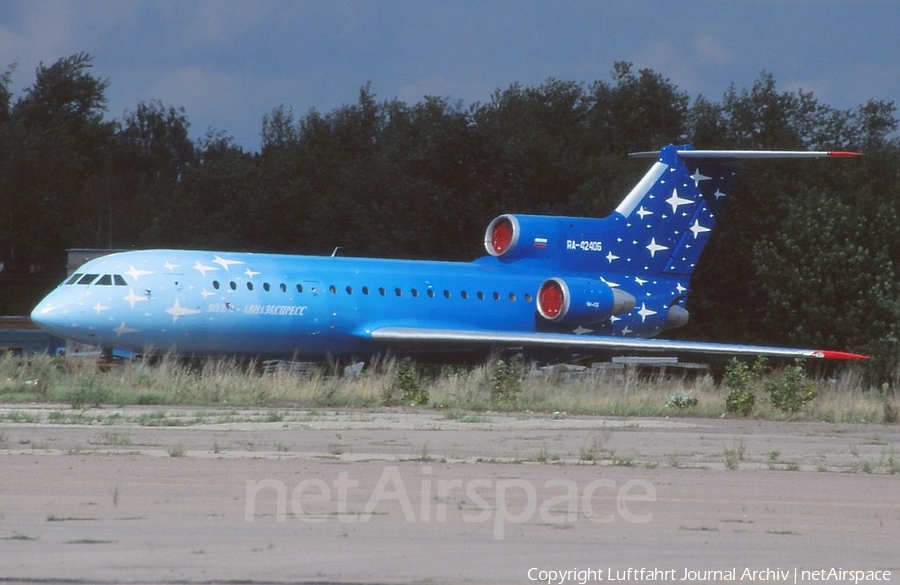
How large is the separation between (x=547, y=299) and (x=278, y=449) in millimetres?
17992

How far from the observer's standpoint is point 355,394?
2130cm

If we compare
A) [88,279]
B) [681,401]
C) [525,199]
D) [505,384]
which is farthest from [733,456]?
[525,199]

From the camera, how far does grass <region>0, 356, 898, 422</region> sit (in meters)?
19.4

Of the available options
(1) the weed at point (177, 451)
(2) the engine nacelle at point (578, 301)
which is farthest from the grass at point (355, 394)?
Result: (2) the engine nacelle at point (578, 301)

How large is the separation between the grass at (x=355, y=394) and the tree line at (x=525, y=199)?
10331 mm

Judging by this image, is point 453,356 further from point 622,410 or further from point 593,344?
point 622,410

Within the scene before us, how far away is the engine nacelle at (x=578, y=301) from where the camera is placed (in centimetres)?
2952

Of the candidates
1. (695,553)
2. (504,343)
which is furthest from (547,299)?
(695,553)

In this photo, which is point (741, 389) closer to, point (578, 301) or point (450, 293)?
point (578, 301)

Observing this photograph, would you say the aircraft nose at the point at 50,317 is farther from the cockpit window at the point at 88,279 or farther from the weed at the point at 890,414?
the weed at the point at 890,414

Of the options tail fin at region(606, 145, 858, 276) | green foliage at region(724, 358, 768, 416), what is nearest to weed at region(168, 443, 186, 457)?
green foliage at region(724, 358, 768, 416)

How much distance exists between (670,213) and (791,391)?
Result: 41.8 feet

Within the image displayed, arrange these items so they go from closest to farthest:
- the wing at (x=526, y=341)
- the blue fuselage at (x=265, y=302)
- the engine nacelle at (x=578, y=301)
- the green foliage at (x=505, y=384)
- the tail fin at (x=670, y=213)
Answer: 1. the green foliage at (x=505, y=384)
2. the blue fuselage at (x=265, y=302)
3. the wing at (x=526, y=341)
4. the engine nacelle at (x=578, y=301)
5. the tail fin at (x=670, y=213)

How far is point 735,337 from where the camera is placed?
136 ft
